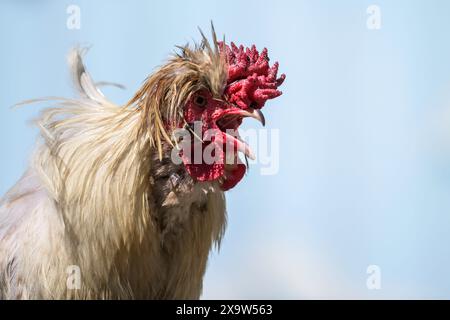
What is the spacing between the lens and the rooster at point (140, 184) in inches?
175

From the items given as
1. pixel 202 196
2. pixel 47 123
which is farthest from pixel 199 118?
pixel 47 123

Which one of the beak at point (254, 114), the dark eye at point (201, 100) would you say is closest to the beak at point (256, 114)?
the beak at point (254, 114)

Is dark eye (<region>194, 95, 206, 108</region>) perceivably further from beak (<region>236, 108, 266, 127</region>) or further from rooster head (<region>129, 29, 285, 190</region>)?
beak (<region>236, 108, 266, 127</region>)

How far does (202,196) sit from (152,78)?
0.80m

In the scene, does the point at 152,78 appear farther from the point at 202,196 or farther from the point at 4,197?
the point at 4,197

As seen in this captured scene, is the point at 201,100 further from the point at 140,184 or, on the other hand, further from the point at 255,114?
the point at 140,184

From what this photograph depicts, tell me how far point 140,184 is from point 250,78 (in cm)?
95

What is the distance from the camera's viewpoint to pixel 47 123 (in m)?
4.76

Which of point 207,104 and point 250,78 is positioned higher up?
point 250,78

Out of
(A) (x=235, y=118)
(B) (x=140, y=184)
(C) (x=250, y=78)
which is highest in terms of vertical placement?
(C) (x=250, y=78)

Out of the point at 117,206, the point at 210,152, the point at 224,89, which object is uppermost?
the point at 224,89

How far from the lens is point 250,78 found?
15.1 ft

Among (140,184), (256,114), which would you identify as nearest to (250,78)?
(256,114)

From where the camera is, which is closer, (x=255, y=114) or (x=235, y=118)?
(x=255, y=114)
